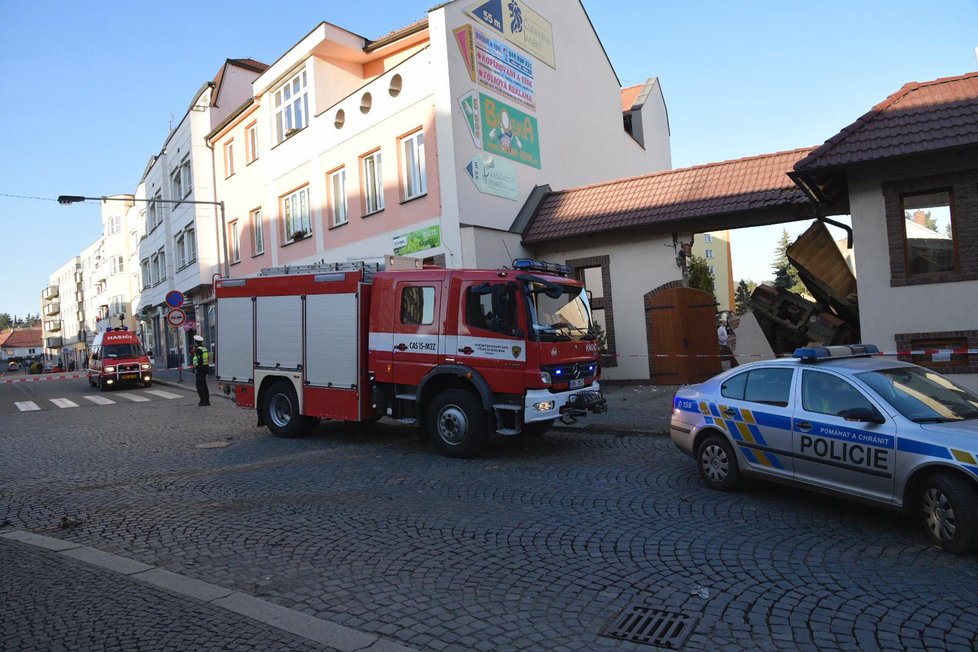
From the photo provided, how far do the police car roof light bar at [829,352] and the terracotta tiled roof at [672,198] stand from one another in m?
7.61

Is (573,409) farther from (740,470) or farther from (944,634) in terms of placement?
(944,634)

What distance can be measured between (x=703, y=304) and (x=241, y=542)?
12.3m

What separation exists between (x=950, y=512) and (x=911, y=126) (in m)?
7.63

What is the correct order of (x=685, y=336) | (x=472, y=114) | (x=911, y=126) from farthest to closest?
(x=472, y=114) → (x=685, y=336) → (x=911, y=126)

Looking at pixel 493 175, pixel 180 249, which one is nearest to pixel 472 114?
pixel 493 175

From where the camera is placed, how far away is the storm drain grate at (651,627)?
3.72 m

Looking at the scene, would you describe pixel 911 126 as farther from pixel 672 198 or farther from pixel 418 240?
pixel 418 240

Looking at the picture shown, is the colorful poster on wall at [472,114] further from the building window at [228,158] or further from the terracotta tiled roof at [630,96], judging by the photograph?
the building window at [228,158]

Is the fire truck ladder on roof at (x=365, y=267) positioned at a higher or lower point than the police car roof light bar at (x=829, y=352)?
higher

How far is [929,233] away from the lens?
35.1 feet

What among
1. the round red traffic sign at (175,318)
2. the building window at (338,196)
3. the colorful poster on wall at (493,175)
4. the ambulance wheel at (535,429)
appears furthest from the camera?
the round red traffic sign at (175,318)

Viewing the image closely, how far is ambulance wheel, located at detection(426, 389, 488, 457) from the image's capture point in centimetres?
888

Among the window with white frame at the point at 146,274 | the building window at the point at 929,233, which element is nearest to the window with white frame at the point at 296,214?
the building window at the point at 929,233

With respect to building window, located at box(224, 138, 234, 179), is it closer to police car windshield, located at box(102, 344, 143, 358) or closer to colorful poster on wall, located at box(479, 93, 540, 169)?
police car windshield, located at box(102, 344, 143, 358)
